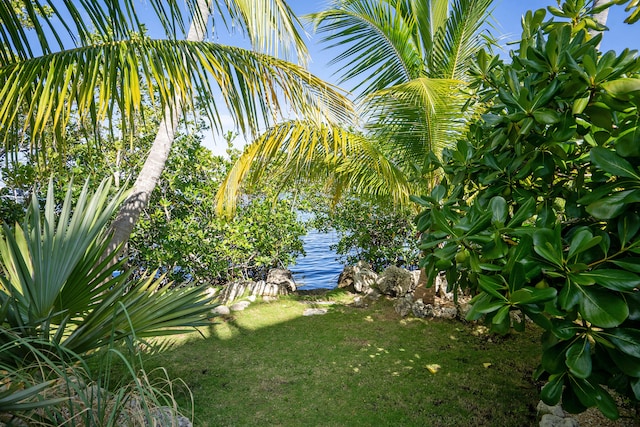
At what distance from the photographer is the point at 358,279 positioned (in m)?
6.51

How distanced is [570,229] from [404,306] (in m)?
4.15

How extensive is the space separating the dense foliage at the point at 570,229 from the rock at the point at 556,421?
3.87ft

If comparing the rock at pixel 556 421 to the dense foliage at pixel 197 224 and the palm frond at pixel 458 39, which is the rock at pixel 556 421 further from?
the dense foliage at pixel 197 224

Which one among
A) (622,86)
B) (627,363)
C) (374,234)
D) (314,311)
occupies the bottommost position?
(314,311)

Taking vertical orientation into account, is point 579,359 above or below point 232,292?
above

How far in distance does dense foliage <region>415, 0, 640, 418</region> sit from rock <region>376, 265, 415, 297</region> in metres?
4.70

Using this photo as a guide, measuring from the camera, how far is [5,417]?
2.98 ft

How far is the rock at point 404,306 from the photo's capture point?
198 inches

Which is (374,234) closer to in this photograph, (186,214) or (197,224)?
(197,224)

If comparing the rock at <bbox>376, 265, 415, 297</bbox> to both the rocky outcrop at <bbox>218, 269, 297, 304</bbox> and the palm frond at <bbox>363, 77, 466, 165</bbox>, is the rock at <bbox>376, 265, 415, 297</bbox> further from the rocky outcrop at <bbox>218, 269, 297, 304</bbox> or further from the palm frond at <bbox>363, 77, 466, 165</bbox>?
the palm frond at <bbox>363, 77, 466, 165</bbox>

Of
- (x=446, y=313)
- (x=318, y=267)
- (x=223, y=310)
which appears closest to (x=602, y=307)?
(x=446, y=313)

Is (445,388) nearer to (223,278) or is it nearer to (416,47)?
(416,47)

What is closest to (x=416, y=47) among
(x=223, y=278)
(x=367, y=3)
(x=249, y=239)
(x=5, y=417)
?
(x=367, y=3)

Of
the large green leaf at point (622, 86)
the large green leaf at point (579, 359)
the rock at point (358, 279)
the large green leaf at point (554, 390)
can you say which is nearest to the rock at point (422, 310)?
the rock at point (358, 279)
